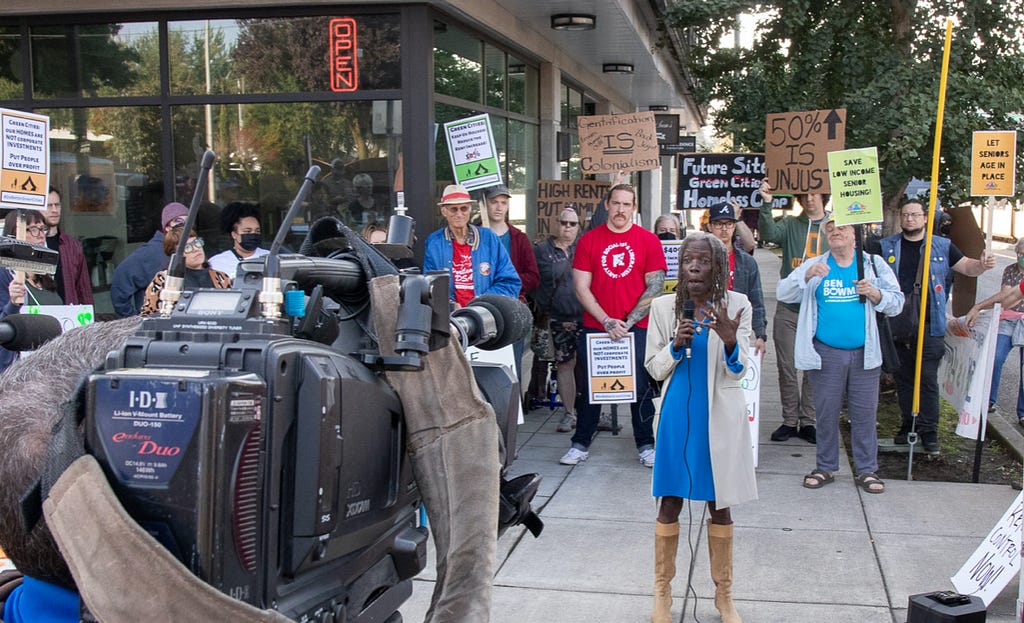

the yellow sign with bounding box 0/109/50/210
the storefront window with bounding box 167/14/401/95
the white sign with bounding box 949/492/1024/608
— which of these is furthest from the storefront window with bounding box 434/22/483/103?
the white sign with bounding box 949/492/1024/608

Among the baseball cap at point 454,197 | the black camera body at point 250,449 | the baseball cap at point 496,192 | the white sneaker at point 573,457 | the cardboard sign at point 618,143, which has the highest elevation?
the cardboard sign at point 618,143

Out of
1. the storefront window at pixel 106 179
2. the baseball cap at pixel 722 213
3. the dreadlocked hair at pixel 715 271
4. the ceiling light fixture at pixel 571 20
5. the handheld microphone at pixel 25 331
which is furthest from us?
the ceiling light fixture at pixel 571 20

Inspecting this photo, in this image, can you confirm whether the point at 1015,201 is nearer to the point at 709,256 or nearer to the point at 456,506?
the point at 709,256

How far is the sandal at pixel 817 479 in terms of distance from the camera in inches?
259

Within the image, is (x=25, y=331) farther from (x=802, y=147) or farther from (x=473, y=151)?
(x=802, y=147)

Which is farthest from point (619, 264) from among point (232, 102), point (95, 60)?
point (95, 60)

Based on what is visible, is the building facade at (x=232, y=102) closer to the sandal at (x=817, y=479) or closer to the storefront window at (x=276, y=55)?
the storefront window at (x=276, y=55)

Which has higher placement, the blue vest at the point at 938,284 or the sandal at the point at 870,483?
the blue vest at the point at 938,284

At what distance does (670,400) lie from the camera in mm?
4473

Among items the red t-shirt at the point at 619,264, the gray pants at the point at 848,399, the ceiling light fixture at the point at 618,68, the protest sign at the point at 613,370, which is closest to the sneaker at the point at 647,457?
the protest sign at the point at 613,370

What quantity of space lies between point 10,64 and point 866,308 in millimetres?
7198

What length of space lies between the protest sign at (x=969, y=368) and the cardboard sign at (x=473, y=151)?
12.1ft

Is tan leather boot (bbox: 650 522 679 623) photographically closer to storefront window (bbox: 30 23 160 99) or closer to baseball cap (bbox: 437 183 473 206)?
baseball cap (bbox: 437 183 473 206)

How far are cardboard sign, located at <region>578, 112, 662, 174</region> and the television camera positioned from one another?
8385mm
